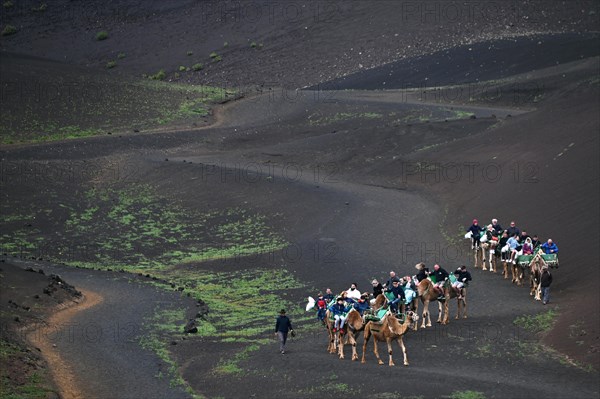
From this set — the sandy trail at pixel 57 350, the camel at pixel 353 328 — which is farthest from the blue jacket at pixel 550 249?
the sandy trail at pixel 57 350

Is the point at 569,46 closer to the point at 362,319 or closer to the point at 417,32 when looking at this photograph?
the point at 417,32

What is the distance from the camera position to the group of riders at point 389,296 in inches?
1362

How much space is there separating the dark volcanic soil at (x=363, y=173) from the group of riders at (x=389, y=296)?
124 cm

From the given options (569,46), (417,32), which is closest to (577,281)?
(569,46)

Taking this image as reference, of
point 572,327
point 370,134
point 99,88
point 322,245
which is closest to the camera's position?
point 572,327

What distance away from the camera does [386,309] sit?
34062 millimetres

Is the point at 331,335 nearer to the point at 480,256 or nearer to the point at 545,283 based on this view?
the point at 545,283

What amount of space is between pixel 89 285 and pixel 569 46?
63236mm

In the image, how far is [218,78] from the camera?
119938 mm

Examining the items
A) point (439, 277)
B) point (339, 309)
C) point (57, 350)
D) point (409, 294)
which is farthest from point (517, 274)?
point (57, 350)

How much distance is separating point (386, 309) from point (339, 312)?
1.46 meters

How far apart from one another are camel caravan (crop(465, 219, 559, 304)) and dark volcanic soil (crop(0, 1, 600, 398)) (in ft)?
3.01

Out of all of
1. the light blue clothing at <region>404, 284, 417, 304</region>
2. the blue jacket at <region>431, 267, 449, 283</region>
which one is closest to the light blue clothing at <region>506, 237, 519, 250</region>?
the blue jacket at <region>431, 267, 449, 283</region>

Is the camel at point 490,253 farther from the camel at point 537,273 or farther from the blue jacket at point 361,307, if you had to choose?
the blue jacket at point 361,307
